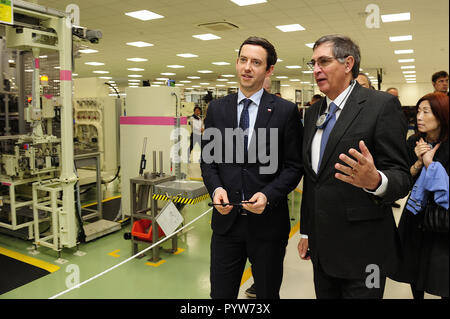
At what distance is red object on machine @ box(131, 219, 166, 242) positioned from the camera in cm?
355

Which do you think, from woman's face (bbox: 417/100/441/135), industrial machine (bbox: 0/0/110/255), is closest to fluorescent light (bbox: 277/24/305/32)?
industrial machine (bbox: 0/0/110/255)

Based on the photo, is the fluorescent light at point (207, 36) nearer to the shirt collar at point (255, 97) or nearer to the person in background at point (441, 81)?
the shirt collar at point (255, 97)

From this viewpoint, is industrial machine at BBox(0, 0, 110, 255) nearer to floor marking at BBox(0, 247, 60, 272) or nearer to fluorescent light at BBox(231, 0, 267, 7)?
floor marking at BBox(0, 247, 60, 272)

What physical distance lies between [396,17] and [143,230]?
18.3 ft

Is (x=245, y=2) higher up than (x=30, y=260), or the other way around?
(x=245, y=2)

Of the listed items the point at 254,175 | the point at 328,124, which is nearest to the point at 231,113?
the point at 254,175

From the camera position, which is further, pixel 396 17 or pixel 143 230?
pixel 396 17

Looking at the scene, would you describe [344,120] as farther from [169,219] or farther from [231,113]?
[169,219]

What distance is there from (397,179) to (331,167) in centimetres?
23

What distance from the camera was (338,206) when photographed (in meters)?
1.28

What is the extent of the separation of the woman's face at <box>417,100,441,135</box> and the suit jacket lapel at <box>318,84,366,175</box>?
0.32 meters

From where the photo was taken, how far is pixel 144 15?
7.03m
